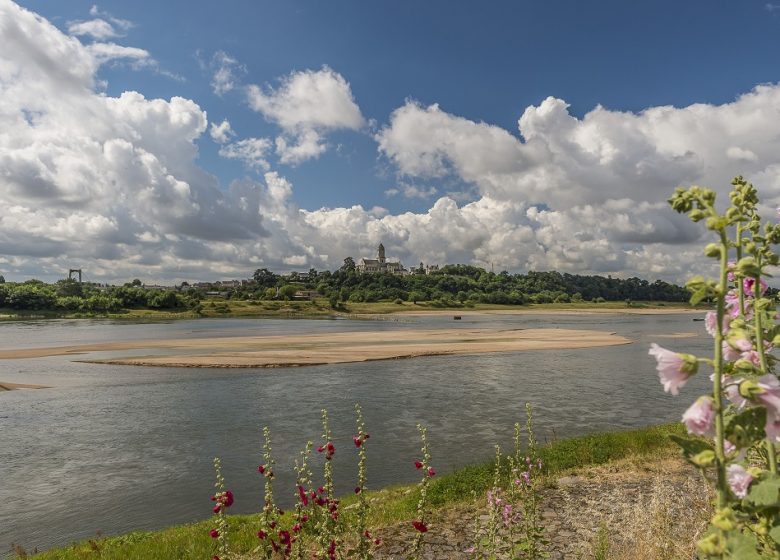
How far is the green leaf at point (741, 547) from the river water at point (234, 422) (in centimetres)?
Result: 1700

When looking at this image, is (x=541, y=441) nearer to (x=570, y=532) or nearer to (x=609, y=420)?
(x=609, y=420)

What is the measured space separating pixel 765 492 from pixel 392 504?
13.5 m

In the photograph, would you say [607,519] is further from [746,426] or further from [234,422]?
[234,422]

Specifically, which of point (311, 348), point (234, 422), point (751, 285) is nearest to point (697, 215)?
point (751, 285)

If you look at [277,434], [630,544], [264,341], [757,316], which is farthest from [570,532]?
[264,341]

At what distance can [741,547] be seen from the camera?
2.50 m

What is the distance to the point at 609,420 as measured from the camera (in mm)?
27859

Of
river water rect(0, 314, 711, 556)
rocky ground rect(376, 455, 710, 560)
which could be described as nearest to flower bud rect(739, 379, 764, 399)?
rocky ground rect(376, 455, 710, 560)

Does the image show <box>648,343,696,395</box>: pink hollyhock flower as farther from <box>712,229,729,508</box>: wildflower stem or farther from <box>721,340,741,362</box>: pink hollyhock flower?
<box>721,340,741,362</box>: pink hollyhock flower

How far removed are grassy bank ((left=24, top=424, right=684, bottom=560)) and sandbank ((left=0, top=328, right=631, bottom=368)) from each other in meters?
35.5

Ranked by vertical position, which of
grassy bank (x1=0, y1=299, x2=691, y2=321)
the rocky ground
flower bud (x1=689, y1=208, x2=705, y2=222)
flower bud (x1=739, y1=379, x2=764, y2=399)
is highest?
flower bud (x1=689, y1=208, x2=705, y2=222)

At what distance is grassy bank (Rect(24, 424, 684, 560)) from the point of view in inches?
495

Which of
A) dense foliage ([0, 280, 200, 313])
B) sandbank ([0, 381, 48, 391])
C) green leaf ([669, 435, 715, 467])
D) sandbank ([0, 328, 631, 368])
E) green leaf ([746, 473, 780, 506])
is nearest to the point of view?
green leaf ([669, 435, 715, 467])

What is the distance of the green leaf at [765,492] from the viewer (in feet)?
9.04
